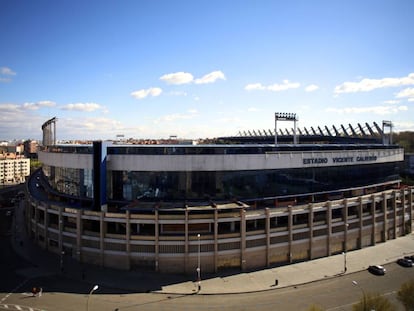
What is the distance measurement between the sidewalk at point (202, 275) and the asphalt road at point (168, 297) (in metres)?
1.07

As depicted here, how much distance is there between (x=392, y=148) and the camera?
69.8m

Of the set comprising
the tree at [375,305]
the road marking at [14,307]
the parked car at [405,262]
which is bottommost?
the parked car at [405,262]

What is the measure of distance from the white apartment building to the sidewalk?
11676cm

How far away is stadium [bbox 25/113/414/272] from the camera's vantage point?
40.8 meters

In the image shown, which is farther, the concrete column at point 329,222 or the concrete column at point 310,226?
the concrete column at point 329,222

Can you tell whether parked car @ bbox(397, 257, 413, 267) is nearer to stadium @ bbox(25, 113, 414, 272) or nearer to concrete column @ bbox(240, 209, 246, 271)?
stadium @ bbox(25, 113, 414, 272)

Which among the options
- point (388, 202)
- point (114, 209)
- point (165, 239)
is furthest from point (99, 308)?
point (388, 202)

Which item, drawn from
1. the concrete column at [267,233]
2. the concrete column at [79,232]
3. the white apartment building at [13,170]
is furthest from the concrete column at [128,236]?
the white apartment building at [13,170]

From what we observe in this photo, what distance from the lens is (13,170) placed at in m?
152

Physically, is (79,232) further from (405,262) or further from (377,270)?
(405,262)

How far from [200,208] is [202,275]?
8424 mm

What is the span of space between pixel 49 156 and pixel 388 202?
64.7 metres

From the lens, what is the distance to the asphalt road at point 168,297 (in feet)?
107

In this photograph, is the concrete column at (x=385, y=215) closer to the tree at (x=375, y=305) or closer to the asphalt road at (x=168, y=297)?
the asphalt road at (x=168, y=297)
